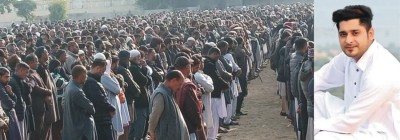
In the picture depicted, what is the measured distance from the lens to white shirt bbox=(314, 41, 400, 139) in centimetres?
220

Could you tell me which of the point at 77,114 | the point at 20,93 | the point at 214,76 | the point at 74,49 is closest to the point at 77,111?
the point at 77,114

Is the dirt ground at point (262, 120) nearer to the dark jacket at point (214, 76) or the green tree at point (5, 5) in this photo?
the dark jacket at point (214, 76)

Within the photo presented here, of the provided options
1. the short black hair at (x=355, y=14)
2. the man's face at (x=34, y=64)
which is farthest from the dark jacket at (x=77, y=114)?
the short black hair at (x=355, y=14)

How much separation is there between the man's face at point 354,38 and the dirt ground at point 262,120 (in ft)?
27.0

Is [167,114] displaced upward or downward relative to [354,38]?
downward

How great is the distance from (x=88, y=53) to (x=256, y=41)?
685cm

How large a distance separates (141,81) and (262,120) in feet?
12.4

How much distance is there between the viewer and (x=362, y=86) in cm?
223

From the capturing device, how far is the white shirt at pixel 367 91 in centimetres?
220

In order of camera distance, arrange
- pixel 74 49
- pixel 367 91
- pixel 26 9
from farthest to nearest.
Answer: pixel 26 9
pixel 74 49
pixel 367 91

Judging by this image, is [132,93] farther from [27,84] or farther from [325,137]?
[325,137]

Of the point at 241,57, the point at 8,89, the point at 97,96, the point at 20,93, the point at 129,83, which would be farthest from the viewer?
the point at 241,57

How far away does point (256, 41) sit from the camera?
1683 centimetres

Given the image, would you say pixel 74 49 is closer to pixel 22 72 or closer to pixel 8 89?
pixel 22 72
